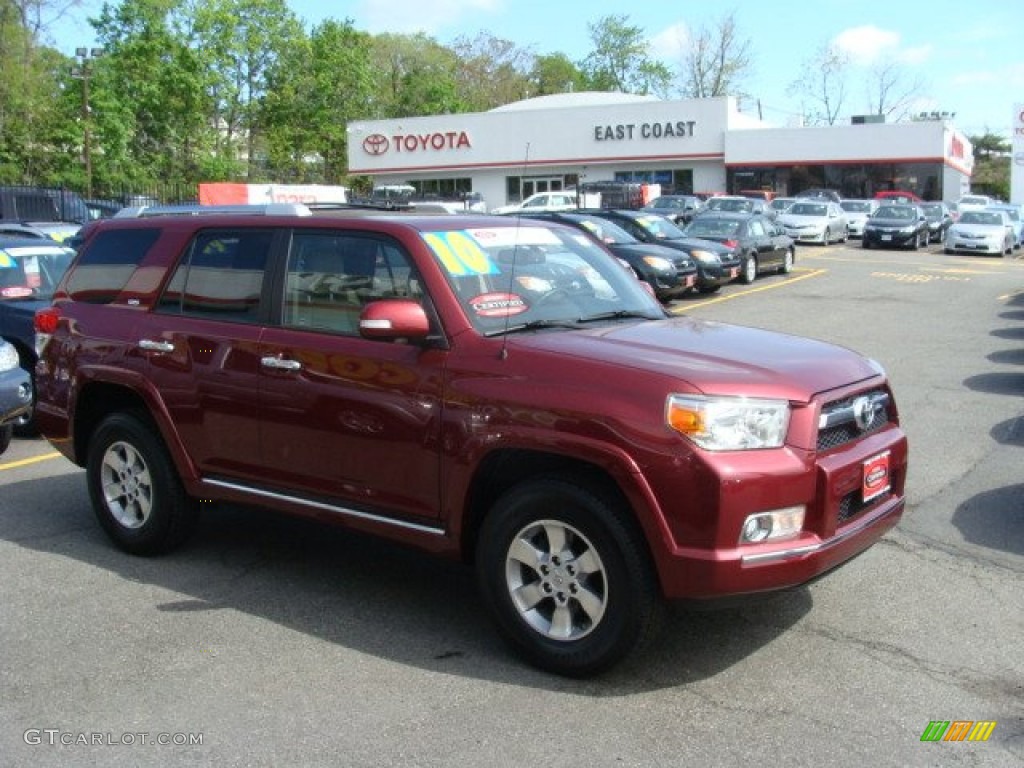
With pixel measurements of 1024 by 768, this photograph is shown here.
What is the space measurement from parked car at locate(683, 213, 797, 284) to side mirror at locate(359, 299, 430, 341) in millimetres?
18339

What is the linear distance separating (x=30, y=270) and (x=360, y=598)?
701cm

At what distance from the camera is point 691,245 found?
21.0m

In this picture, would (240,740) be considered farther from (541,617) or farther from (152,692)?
(541,617)

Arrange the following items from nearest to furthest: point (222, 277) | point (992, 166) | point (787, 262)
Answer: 1. point (222, 277)
2. point (787, 262)
3. point (992, 166)

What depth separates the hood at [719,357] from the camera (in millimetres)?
4141

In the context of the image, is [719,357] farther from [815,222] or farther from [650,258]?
[815,222]

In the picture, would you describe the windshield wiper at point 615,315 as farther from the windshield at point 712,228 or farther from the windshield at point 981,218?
the windshield at point 981,218

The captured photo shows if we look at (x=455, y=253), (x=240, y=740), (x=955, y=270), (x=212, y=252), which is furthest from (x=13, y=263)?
(x=955, y=270)

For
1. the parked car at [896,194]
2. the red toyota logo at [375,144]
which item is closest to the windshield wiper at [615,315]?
the parked car at [896,194]

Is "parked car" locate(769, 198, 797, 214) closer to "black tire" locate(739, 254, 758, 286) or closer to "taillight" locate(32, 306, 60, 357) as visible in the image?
"black tire" locate(739, 254, 758, 286)

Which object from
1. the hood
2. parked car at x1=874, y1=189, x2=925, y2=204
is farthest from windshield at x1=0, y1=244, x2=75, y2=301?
parked car at x1=874, y1=189, x2=925, y2=204

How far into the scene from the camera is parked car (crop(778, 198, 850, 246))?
35.0 m

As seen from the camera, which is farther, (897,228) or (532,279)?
(897,228)

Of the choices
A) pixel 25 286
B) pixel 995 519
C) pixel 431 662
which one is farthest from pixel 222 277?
pixel 25 286
